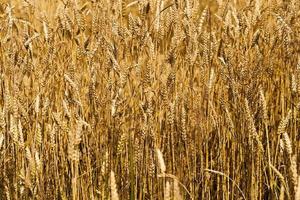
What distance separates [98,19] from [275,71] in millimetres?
735

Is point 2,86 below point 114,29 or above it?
below

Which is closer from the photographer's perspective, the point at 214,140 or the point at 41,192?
the point at 41,192

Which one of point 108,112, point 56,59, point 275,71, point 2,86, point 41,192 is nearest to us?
point 41,192

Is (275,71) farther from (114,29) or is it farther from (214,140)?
(114,29)

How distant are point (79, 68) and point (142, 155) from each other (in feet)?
1.80

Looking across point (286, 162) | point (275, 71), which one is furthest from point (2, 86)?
point (275, 71)

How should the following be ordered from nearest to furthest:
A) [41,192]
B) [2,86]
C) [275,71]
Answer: [41,192]
[2,86]
[275,71]

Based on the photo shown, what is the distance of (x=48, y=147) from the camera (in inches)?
59.8

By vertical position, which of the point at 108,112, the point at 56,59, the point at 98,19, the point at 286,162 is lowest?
the point at 286,162

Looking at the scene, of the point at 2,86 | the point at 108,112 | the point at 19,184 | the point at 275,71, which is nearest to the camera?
the point at 19,184

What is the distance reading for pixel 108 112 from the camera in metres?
1.48

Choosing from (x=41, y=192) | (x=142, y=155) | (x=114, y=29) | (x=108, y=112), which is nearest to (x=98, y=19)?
(x=114, y=29)

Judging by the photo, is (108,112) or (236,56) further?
(236,56)

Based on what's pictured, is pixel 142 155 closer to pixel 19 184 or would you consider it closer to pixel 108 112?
pixel 108 112
